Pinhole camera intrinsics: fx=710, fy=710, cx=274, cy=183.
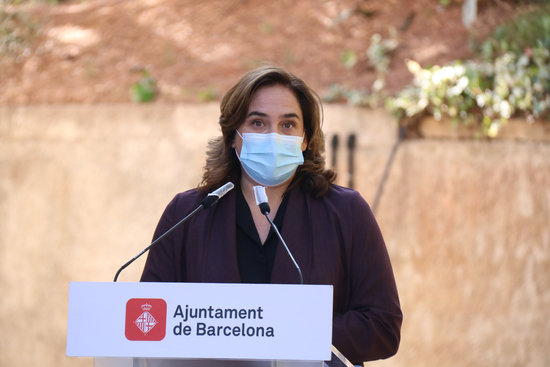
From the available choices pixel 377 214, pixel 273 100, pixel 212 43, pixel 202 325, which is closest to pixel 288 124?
pixel 273 100

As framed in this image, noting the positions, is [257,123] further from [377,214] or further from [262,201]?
[377,214]

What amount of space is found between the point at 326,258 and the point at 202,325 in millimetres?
838

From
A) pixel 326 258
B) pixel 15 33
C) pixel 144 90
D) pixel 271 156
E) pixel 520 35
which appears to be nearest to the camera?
pixel 326 258

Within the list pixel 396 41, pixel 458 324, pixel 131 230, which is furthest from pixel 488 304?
pixel 131 230

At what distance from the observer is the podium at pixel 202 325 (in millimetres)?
1856

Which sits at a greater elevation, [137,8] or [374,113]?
[137,8]

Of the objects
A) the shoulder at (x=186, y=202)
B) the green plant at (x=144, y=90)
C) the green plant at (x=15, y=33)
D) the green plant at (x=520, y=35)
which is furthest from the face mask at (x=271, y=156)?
the green plant at (x=15, y=33)

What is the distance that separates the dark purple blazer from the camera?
101 inches

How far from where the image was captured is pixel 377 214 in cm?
614

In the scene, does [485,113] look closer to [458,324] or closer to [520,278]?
[520,278]

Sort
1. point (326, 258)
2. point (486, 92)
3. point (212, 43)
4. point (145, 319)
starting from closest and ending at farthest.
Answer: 1. point (145, 319)
2. point (326, 258)
3. point (486, 92)
4. point (212, 43)

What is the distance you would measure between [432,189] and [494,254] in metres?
0.74

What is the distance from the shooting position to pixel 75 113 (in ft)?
22.9

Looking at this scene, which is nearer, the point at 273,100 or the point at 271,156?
the point at 271,156
